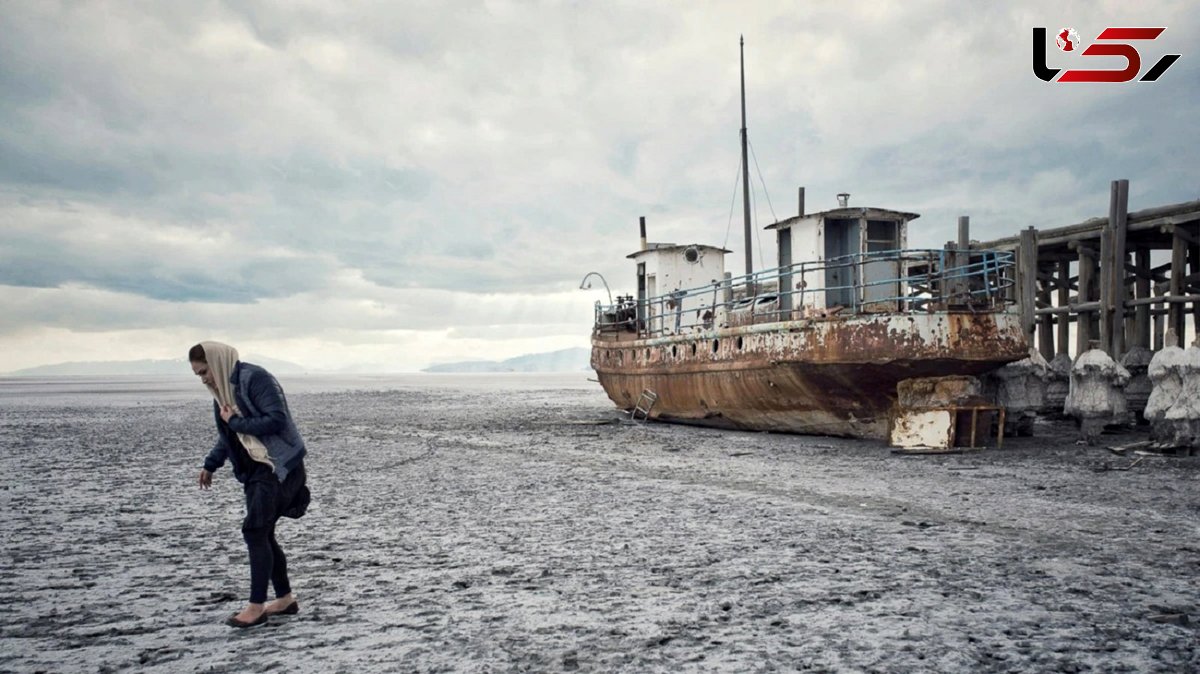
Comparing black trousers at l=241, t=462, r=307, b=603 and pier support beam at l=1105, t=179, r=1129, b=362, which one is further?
pier support beam at l=1105, t=179, r=1129, b=362

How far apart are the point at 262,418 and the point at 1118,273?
17987 millimetres

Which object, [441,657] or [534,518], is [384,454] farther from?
[441,657]

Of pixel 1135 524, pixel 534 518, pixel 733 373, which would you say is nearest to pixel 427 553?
pixel 534 518

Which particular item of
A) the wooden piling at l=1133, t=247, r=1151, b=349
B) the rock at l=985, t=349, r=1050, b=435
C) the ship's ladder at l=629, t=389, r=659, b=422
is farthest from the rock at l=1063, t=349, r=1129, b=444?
the ship's ladder at l=629, t=389, r=659, b=422

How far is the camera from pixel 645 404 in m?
20.3

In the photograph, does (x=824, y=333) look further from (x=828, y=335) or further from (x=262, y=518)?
(x=262, y=518)

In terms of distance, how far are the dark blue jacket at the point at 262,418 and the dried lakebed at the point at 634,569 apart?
38.0 inches

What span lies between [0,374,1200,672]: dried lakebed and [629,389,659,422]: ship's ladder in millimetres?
8074

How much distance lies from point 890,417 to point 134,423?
62.3 feet

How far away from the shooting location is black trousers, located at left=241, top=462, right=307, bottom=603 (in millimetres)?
4500

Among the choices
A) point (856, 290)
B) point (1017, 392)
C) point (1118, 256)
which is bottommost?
point (1017, 392)

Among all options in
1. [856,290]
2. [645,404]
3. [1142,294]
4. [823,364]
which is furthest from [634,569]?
[1142,294]

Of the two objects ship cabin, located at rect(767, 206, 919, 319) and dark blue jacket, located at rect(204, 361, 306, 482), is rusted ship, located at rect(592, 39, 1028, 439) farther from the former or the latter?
dark blue jacket, located at rect(204, 361, 306, 482)

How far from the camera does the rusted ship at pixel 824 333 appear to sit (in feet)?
42.9
